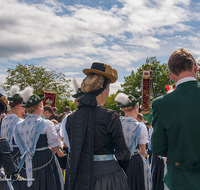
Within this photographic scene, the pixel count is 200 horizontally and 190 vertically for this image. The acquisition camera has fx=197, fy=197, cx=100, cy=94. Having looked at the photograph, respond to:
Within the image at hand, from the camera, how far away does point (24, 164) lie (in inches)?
140

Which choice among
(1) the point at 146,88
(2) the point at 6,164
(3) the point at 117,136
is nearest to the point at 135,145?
(3) the point at 117,136

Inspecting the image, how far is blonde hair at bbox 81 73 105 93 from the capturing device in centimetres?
226

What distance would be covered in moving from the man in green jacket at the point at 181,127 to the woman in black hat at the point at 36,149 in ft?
7.48

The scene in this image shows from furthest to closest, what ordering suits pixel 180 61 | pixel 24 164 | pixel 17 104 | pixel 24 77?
1. pixel 24 77
2. pixel 17 104
3. pixel 24 164
4. pixel 180 61

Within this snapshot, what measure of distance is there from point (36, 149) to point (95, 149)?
6.19 feet

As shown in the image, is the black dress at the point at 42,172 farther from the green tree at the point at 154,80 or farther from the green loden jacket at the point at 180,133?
the green tree at the point at 154,80

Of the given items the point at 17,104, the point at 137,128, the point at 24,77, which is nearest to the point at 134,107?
the point at 137,128

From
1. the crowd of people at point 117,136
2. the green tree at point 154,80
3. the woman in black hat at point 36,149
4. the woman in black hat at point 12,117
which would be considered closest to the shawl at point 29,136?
the woman in black hat at point 36,149

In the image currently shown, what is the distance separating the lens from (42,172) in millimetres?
3588

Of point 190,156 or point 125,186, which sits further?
point 125,186

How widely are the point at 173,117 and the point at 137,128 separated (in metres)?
2.13

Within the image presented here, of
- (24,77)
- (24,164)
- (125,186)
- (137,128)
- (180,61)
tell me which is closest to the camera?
(180,61)

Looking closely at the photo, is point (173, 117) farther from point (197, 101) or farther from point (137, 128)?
point (137, 128)

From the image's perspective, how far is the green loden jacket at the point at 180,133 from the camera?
175 centimetres
